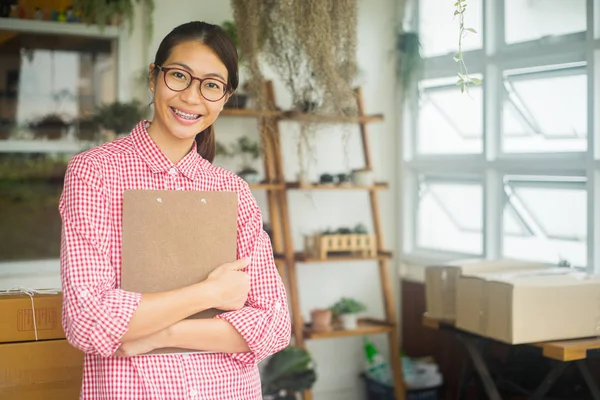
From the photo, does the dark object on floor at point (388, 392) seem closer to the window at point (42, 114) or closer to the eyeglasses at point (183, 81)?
the window at point (42, 114)

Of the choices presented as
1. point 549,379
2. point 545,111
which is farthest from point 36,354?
point 545,111

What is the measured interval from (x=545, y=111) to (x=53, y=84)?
2520 mm

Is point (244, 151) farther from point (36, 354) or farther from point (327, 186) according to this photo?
point (36, 354)

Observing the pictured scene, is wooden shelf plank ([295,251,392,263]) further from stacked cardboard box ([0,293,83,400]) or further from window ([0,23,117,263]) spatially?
stacked cardboard box ([0,293,83,400])

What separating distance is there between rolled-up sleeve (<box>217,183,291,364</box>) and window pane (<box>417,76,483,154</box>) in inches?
113

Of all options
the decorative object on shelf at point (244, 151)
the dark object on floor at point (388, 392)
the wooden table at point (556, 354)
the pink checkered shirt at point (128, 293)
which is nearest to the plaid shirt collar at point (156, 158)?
the pink checkered shirt at point (128, 293)

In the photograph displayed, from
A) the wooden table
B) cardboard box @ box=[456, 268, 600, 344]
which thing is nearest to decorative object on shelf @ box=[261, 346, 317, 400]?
the wooden table

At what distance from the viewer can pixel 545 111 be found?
392 centimetres

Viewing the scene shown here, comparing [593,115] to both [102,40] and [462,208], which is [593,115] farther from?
[102,40]

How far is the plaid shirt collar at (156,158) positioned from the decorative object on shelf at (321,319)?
2808 mm

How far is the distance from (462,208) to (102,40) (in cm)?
222

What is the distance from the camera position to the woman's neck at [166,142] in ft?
5.25

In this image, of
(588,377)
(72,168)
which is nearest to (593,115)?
(588,377)

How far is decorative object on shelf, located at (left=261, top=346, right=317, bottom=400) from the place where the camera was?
4102mm
